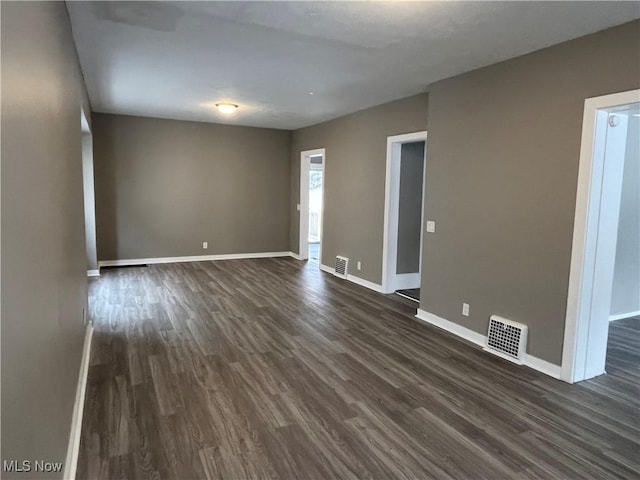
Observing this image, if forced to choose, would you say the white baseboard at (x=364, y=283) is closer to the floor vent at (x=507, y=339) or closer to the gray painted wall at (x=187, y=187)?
the floor vent at (x=507, y=339)

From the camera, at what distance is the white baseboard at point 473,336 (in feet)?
10.8

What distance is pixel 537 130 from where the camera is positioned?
10.9 ft

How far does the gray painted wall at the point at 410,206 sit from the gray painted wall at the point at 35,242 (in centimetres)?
424

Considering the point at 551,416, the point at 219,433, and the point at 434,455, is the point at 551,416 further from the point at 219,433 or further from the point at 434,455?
the point at 219,433

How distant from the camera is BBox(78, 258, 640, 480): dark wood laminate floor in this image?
7.15 feet

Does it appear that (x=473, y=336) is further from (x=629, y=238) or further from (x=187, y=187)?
(x=187, y=187)

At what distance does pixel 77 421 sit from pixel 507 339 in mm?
3333

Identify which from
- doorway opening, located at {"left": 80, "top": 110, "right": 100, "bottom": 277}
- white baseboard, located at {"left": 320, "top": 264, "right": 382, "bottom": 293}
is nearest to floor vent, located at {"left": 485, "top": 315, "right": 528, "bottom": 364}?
white baseboard, located at {"left": 320, "top": 264, "right": 382, "bottom": 293}

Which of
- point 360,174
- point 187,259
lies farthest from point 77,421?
point 187,259

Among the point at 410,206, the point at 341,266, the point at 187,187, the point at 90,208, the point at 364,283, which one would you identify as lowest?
the point at 364,283

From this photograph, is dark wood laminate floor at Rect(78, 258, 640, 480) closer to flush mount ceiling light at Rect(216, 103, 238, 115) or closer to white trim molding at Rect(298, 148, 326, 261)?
flush mount ceiling light at Rect(216, 103, 238, 115)

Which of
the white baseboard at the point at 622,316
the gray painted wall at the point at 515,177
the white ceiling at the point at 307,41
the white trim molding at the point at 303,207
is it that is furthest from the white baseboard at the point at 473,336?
the white trim molding at the point at 303,207

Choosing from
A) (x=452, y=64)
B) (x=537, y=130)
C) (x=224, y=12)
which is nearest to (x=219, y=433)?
(x=224, y=12)

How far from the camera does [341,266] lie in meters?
6.72
